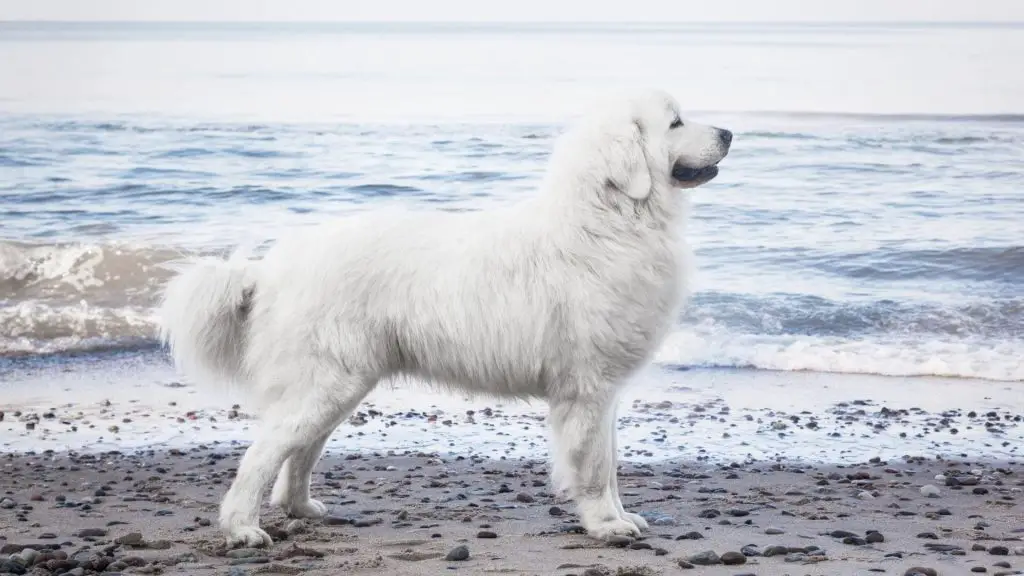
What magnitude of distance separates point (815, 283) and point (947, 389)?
10.7ft

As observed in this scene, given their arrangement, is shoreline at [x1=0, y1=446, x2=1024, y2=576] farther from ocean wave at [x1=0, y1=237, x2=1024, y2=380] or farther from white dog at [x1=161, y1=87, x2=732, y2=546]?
ocean wave at [x1=0, y1=237, x2=1024, y2=380]

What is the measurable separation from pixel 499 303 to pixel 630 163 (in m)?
0.62

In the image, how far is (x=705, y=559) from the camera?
3336mm

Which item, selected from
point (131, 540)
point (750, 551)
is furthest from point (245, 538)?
point (750, 551)

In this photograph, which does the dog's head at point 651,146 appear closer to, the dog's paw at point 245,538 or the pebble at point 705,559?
the pebble at point 705,559

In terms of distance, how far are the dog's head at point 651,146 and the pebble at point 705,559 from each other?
3.78 ft

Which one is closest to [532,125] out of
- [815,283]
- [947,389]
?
[815,283]

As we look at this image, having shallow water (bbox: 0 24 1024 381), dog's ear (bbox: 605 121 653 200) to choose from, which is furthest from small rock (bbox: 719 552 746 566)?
shallow water (bbox: 0 24 1024 381)

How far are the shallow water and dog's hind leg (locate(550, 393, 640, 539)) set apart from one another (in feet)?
19.6

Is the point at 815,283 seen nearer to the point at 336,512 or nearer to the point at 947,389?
the point at 947,389

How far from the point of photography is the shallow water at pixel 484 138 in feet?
35.5

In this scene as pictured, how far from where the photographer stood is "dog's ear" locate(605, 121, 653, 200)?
373 centimetres

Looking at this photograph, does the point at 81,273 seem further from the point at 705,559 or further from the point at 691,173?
the point at 705,559

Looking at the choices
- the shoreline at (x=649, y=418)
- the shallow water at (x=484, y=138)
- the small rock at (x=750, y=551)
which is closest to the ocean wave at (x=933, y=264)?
the shallow water at (x=484, y=138)
